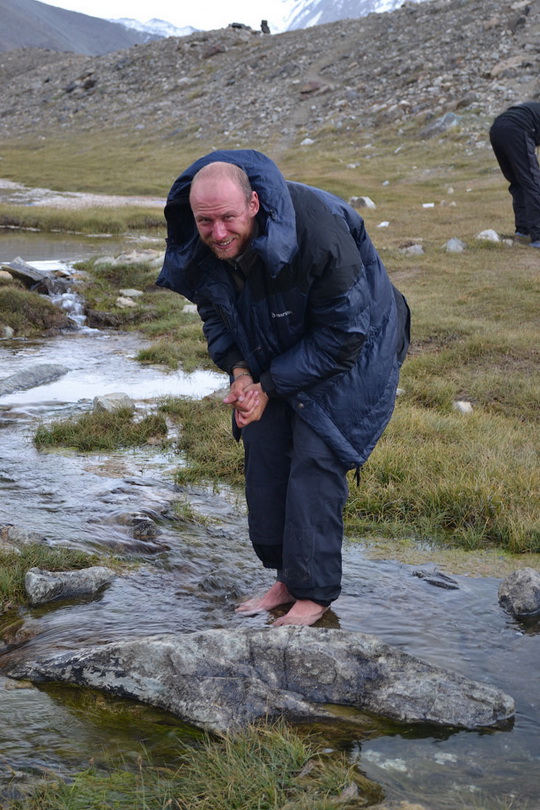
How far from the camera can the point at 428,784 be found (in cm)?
279

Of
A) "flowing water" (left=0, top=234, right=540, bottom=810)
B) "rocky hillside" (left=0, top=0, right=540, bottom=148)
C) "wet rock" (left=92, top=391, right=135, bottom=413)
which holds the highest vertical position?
"rocky hillside" (left=0, top=0, right=540, bottom=148)

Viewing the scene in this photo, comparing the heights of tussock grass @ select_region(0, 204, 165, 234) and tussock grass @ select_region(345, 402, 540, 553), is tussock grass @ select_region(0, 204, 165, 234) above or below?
above

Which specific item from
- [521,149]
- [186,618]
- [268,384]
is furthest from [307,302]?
[521,149]

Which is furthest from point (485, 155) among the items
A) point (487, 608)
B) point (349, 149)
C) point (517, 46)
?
point (487, 608)

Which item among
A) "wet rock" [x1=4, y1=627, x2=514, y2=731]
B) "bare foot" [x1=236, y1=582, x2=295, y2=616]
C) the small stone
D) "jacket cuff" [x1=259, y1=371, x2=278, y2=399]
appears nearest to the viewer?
"wet rock" [x1=4, y1=627, x2=514, y2=731]

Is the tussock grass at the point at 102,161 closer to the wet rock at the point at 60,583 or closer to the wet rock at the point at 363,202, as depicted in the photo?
the wet rock at the point at 363,202

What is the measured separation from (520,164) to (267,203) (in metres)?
12.1

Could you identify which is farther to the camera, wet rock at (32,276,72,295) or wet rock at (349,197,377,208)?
wet rock at (349,197,377,208)

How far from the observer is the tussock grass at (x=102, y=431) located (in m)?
6.88

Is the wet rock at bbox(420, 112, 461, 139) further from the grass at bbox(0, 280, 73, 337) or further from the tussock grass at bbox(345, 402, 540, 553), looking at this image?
the tussock grass at bbox(345, 402, 540, 553)

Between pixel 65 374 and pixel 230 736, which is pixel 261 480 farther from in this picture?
pixel 65 374

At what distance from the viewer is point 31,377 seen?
8.95 metres

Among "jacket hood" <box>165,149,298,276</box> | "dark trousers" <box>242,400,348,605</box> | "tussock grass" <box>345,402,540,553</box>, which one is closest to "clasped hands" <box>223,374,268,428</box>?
"dark trousers" <box>242,400,348,605</box>

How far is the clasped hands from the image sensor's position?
366cm
